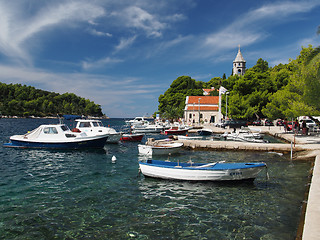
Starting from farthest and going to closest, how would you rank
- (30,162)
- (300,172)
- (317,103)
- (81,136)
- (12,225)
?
1. (81,136)
2. (317,103)
3. (30,162)
4. (300,172)
5. (12,225)

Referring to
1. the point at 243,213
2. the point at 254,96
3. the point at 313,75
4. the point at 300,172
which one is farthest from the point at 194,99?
the point at 243,213

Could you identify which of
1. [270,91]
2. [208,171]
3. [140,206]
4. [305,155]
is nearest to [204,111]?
[270,91]

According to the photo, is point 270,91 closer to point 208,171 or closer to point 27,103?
point 208,171

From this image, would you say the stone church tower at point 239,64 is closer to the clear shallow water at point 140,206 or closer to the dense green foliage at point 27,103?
the clear shallow water at point 140,206

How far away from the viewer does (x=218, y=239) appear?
21.7 feet

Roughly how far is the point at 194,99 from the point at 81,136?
56.7 metres

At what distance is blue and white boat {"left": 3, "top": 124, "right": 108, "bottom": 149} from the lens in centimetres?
2286

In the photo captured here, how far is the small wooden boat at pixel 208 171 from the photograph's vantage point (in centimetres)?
1143

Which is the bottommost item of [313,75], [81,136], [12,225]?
[12,225]

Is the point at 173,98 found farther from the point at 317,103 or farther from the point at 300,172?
the point at 300,172

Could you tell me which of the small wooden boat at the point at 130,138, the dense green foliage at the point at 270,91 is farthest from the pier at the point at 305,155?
the small wooden boat at the point at 130,138

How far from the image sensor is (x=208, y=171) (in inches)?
455

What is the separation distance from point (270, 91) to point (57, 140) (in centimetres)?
5313

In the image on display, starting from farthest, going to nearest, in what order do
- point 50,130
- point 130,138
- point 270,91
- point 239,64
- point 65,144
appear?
point 239,64 < point 270,91 < point 130,138 < point 50,130 < point 65,144
